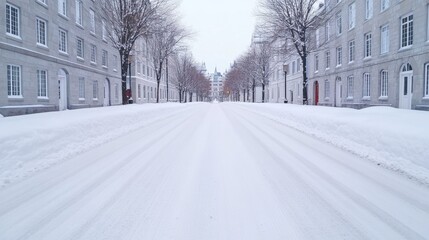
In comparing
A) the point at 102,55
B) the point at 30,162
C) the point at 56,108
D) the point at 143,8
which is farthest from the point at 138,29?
the point at 30,162

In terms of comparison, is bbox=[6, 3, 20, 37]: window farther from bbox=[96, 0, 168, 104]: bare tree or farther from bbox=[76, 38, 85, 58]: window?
bbox=[76, 38, 85, 58]: window

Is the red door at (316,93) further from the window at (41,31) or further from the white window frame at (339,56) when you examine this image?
the window at (41,31)

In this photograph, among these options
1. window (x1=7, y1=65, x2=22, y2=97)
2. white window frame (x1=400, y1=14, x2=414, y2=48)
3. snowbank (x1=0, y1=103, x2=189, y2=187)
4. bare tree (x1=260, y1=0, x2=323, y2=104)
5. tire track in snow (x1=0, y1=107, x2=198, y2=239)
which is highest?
bare tree (x1=260, y1=0, x2=323, y2=104)

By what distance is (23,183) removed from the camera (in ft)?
17.5

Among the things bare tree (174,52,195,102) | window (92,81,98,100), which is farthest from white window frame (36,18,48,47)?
bare tree (174,52,195,102)

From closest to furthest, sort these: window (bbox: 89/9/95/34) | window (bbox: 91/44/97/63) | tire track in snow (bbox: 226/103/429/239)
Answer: tire track in snow (bbox: 226/103/429/239)
window (bbox: 89/9/95/34)
window (bbox: 91/44/97/63)

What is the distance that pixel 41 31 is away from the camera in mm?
21375

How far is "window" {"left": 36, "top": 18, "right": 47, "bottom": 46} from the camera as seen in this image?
20.8 meters

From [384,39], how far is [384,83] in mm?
3267

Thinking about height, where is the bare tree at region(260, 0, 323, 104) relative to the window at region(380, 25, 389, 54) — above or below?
above

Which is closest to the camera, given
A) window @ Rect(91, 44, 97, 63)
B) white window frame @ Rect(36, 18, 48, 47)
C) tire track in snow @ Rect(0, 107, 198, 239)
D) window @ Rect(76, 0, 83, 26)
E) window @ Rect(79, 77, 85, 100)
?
tire track in snow @ Rect(0, 107, 198, 239)

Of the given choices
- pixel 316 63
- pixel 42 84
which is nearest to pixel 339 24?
pixel 316 63

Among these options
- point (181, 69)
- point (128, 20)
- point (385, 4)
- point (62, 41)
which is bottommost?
point (62, 41)

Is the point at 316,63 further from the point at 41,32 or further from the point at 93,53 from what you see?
the point at 41,32
